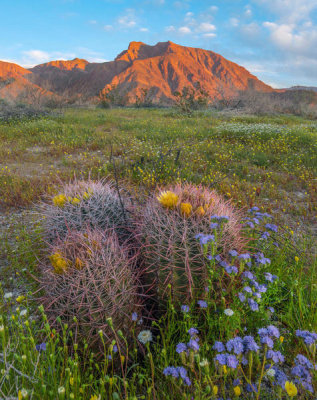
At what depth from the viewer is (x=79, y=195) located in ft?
7.60

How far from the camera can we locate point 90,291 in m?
1.48

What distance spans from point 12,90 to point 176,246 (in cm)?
2511

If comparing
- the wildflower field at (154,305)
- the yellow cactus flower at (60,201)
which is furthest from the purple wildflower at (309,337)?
the yellow cactus flower at (60,201)

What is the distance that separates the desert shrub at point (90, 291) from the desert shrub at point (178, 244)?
224 mm

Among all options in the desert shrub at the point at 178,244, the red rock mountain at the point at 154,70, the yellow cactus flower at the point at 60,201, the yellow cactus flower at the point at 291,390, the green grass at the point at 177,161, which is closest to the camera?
the yellow cactus flower at the point at 291,390

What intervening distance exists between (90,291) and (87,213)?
2.82ft

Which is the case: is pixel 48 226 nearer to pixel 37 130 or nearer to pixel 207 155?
pixel 207 155

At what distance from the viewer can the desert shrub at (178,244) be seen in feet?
5.45

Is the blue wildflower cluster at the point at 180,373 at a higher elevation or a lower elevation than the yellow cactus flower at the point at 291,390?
lower

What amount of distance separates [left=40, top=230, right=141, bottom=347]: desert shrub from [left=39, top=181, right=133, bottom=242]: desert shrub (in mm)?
509

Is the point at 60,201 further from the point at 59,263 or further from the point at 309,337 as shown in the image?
the point at 309,337

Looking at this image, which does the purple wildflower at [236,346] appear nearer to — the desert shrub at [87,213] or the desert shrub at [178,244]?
the desert shrub at [178,244]

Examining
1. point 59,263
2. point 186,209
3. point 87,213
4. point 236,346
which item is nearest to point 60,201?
point 87,213

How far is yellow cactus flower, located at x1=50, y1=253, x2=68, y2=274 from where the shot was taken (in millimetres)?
1511
